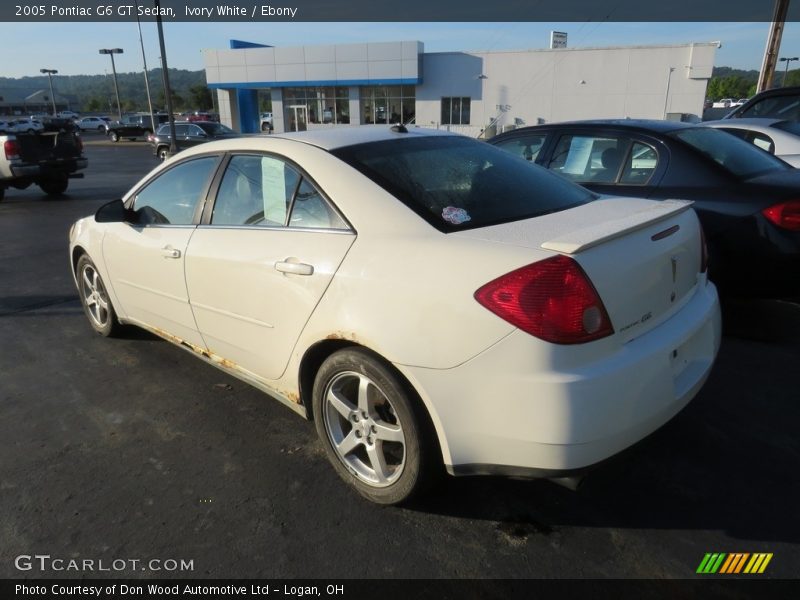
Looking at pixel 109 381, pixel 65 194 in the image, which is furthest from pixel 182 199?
pixel 65 194

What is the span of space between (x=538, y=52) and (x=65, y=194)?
29.7 metres

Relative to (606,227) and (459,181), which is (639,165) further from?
(606,227)

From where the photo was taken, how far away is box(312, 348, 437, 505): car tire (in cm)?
222

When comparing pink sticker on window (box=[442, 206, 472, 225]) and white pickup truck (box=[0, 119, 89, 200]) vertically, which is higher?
pink sticker on window (box=[442, 206, 472, 225])

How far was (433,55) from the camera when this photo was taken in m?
37.0

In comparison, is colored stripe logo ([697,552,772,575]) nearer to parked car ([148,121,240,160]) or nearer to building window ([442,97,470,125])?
parked car ([148,121,240,160])

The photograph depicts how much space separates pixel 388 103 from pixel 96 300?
37.6 m

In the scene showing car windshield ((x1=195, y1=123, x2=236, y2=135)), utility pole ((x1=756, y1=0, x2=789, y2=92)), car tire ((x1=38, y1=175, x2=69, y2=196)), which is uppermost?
utility pole ((x1=756, y1=0, x2=789, y2=92))

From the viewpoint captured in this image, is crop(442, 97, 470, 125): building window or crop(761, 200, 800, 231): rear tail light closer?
crop(761, 200, 800, 231): rear tail light

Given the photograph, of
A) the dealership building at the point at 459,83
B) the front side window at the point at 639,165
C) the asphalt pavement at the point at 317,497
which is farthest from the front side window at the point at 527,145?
the dealership building at the point at 459,83

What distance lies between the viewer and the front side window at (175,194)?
3326 mm

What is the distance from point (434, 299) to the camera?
205 cm

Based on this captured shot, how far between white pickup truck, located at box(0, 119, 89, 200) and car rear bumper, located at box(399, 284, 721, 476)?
43.8 feet

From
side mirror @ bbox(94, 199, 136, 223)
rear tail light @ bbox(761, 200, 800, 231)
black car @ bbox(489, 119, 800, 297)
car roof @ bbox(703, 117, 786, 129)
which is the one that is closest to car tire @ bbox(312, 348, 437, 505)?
side mirror @ bbox(94, 199, 136, 223)
